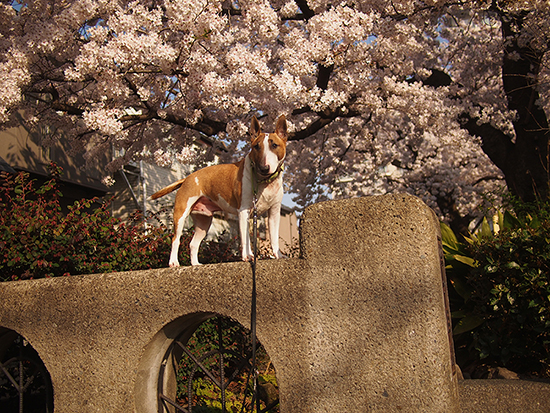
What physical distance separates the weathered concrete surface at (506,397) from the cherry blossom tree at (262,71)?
17.3 ft

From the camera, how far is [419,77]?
37.0ft

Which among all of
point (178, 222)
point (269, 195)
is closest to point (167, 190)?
point (178, 222)

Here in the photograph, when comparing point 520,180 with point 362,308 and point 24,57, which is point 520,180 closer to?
point 362,308

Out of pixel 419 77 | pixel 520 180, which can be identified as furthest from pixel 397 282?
pixel 419 77

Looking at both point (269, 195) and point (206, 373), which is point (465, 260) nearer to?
point (269, 195)

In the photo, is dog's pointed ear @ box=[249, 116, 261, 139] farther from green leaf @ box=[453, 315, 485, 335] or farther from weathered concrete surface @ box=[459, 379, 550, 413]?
green leaf @ box=[453, 315, 485, 335]

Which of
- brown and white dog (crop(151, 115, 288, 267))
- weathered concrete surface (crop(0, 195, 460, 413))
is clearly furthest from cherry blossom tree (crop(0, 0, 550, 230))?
weathered concrete surface (crop(0, 195, 460, 413))

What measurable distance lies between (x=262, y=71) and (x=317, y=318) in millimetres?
5530

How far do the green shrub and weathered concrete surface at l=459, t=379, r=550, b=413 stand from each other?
26.6 inches

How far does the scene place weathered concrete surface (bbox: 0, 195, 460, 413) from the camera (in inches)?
94.5

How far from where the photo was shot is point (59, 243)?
14.8ft

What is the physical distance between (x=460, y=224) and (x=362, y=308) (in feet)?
46.1

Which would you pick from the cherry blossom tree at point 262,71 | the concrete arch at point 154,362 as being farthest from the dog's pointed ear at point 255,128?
the cherry blossom tree at point 262,71

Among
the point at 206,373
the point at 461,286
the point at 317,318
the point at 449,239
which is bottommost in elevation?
the point at 206,373
